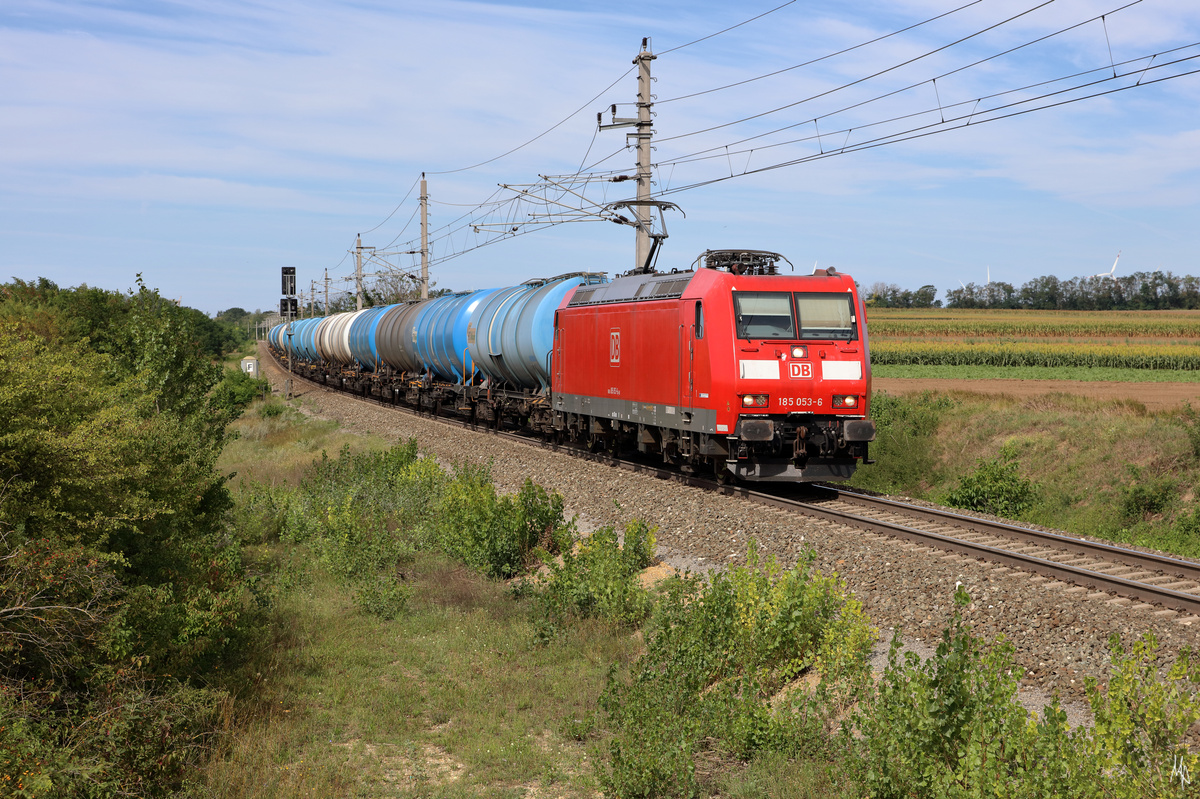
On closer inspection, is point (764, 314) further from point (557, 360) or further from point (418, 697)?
point (418, 697)

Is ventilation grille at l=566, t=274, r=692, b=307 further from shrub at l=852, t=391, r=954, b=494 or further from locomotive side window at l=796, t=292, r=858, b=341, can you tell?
shrub at l=852, t=391, r=954, b=494

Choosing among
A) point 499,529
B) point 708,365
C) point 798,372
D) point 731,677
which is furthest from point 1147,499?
point 731,677

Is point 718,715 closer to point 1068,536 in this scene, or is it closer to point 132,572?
point 132,572

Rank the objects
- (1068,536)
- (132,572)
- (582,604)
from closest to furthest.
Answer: (132,572) → (582,604) → (1068,536)

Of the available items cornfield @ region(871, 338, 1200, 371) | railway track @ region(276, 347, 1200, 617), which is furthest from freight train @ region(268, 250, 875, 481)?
cornfield @ region(871, 338, 1200, 371)

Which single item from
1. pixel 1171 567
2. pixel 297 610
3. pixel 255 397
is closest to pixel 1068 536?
pixel 1171 567

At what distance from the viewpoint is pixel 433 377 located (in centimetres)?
3141

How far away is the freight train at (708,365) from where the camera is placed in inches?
571

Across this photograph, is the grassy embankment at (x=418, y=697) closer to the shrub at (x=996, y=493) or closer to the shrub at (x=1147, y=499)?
the shrub at (x=996, y=493)

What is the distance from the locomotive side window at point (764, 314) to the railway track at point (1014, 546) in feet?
8.57

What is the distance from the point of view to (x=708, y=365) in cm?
1453

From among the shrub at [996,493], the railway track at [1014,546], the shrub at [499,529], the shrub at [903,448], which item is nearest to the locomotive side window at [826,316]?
the railway track at [1014,546]

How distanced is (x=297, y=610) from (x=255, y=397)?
3959 centimetres

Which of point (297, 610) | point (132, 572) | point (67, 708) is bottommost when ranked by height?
point (297, 610)
